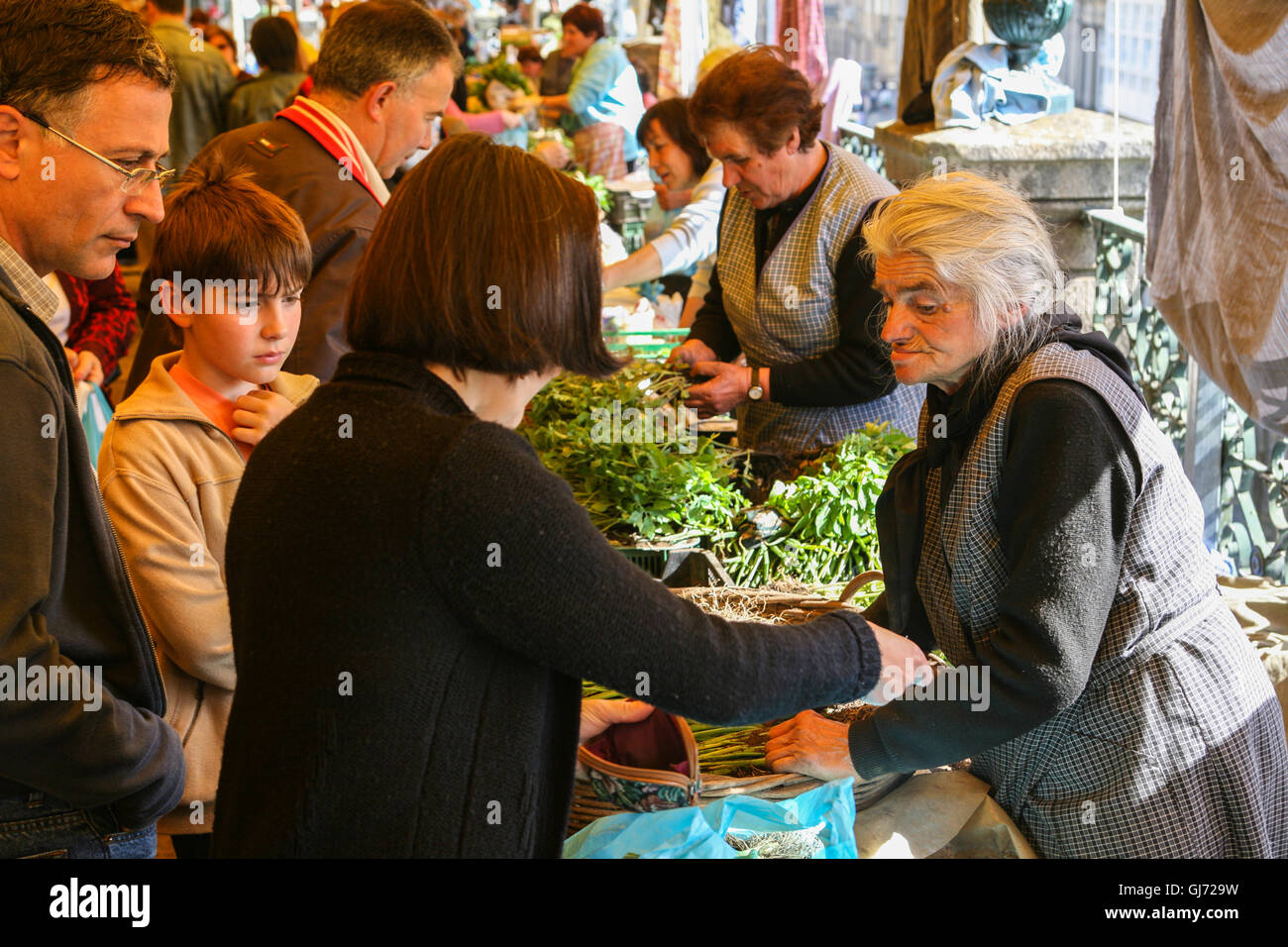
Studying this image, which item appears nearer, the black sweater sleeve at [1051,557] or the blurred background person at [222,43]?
the black sweater sleeve at [1051,557]

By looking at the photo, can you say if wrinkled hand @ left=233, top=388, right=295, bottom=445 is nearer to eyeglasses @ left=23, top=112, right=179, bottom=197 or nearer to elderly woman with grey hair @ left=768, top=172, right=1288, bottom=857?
eyeglasses @ left=23, top=112, right=179, bottom=197

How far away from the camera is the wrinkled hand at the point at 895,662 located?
5.15 ft

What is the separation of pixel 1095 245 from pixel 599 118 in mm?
5406

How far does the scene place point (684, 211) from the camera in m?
5.23

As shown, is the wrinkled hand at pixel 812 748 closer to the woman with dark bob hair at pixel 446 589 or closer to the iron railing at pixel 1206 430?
the woman with dark bob hair at pixel 446 589

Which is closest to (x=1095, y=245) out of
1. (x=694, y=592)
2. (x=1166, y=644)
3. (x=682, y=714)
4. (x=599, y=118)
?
(x=694, y=592)

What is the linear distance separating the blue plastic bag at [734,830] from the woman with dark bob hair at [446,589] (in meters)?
0.45

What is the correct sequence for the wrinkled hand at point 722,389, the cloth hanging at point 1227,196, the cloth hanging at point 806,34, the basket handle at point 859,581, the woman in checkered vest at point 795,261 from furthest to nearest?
the cloth hanging at point 806,34 → the wrinkled hand at point 722,389 → the woman in checkered vest at point 795,261 → the cloth hanging at point 1227,196 → the basket handle at point 859,581

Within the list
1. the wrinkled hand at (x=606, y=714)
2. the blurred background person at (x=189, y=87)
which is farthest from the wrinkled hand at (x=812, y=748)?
the blurred background person at (x=189, y=87)

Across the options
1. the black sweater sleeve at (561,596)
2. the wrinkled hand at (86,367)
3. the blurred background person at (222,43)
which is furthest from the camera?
the blurred background person at (222,43)

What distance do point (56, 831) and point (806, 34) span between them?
20.8ft

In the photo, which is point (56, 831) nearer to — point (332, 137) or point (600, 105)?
point (332, 137)

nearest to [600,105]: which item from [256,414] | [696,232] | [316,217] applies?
[696,232]

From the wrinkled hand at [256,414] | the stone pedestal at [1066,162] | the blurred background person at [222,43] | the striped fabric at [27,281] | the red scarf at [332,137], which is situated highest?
the blurred background person at [222,43]
